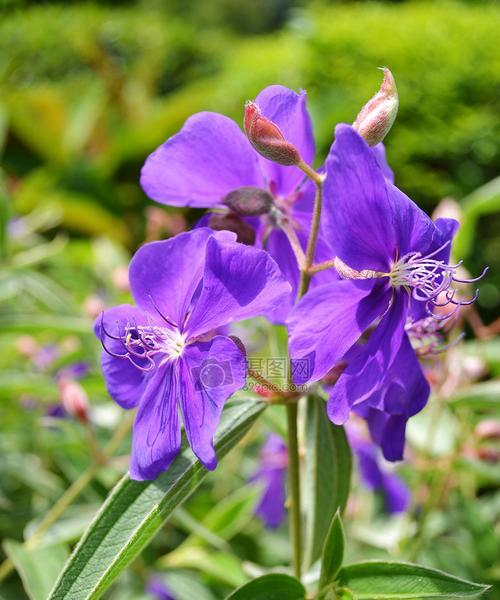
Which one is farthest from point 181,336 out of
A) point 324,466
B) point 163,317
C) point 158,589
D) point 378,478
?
point 378,478

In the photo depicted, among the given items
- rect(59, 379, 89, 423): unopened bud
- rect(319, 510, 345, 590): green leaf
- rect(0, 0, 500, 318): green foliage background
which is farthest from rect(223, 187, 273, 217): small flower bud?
rect(0, 0, 500, 318): green foliage background

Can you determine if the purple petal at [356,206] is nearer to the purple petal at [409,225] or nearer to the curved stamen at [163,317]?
the purple petal at [409,225]

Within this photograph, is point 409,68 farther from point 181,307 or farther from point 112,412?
point 181,307

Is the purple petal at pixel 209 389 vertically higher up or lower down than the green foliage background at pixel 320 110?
higher up

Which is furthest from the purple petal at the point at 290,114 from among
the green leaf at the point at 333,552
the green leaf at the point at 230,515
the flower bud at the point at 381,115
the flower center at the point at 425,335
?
the green leaf at the point at 230,515

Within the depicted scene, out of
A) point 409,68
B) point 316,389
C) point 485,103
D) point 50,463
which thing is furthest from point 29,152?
point 316,389

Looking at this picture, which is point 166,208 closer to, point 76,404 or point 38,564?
point 76,404
